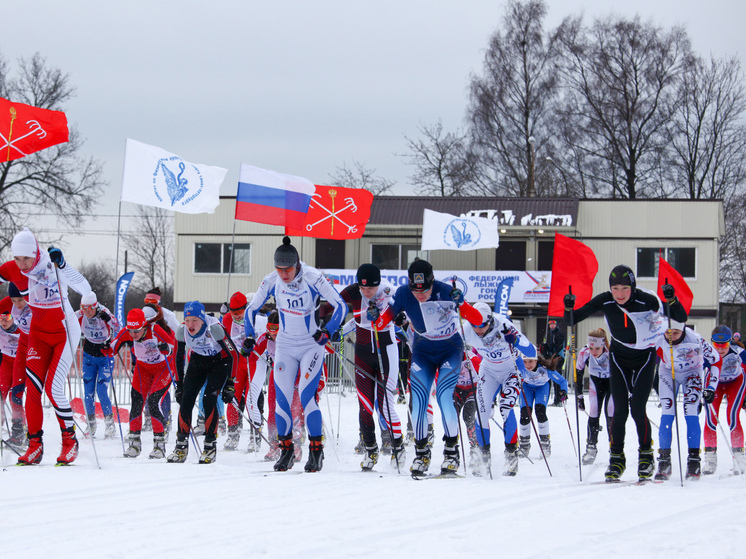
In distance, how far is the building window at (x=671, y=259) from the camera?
2891 centimetres

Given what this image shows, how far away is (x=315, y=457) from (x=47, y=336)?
266cm

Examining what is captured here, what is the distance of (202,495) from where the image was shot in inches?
223

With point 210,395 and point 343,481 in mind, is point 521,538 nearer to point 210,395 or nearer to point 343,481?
point 343,481

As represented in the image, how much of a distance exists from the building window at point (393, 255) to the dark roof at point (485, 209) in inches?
67.4

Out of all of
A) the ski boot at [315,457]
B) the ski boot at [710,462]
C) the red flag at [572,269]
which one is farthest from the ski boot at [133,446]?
the ski boot at [710,462]

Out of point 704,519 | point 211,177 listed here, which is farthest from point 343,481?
point 211,177

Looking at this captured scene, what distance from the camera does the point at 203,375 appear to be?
8328mm

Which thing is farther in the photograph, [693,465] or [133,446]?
[133,446]

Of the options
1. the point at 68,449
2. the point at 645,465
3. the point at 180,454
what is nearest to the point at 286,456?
the point at 180,454

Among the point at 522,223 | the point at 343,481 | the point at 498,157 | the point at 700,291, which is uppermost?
the point at 498,157

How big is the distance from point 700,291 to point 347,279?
12614 millimetres

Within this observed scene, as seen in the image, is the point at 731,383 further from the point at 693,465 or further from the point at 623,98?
the point at 623,98

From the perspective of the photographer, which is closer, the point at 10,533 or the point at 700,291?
the point at 10,533

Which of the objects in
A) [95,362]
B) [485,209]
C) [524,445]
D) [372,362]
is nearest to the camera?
[372,362]
